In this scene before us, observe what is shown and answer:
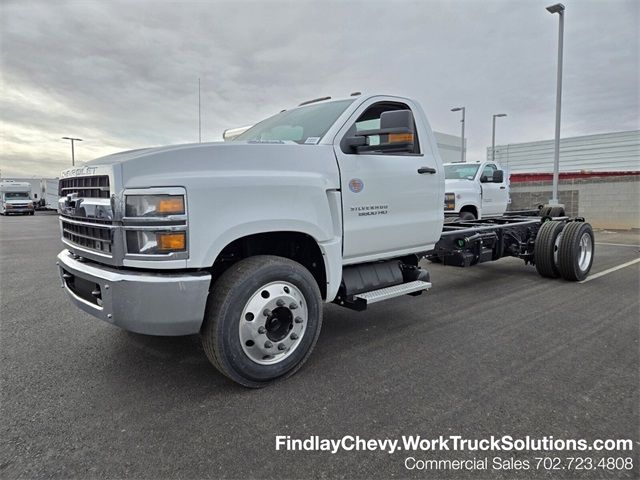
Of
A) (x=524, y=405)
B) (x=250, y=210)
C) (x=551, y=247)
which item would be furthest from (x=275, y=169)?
(x=551, y=247)

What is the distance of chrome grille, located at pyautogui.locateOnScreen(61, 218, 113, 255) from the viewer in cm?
290

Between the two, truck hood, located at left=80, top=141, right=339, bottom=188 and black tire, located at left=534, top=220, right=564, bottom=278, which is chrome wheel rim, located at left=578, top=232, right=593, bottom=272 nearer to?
black tire, located at left=534, top=220, right=564, bottom=278

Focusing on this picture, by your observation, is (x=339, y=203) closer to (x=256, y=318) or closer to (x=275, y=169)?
(x=275, y=169)

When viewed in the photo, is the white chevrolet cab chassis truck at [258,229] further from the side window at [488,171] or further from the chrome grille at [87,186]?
the side window at [488,171]

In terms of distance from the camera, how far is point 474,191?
1098 centimetres

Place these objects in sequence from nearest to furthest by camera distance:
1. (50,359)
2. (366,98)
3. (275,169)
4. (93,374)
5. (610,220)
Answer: (275,169), (93,374), (50,359), (366,98), (610,220)

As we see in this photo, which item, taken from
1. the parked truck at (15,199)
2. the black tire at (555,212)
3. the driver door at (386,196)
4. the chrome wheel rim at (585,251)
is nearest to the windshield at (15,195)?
the parked truck at (15,199)

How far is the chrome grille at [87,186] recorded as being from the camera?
2.92m

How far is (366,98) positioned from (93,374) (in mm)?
3282

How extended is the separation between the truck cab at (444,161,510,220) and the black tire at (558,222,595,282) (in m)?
3.47

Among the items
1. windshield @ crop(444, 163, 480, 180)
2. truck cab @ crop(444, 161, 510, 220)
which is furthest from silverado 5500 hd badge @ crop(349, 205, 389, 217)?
windshield @ crop(444, 163, 480, 180)

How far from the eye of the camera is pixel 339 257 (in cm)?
362

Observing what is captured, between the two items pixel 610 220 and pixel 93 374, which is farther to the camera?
pixel 610 220

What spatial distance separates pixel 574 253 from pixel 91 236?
6722mm
